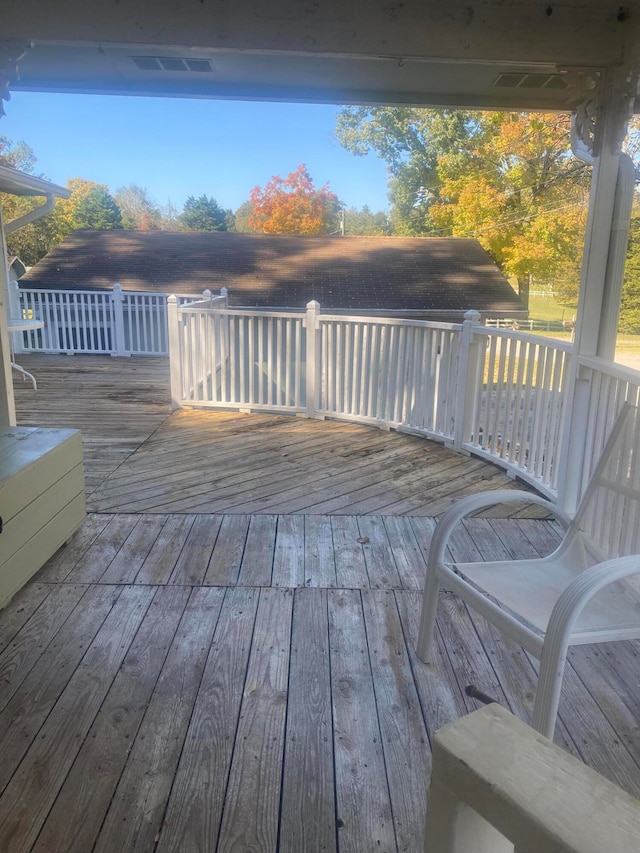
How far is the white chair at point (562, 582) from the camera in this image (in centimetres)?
156

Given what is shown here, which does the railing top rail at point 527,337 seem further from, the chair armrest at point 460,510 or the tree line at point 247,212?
the tree line at point 247,212

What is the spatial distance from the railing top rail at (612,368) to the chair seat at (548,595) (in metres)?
1.04

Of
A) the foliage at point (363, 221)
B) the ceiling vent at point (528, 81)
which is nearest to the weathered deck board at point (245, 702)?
the ceiling vent at point (528, 81)

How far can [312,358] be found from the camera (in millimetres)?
5875

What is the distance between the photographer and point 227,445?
5.11 m

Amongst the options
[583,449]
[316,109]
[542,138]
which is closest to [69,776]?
[583,449]

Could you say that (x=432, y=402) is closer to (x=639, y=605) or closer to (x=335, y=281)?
(x=639, y=605)

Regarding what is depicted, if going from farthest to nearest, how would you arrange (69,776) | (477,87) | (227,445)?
(227,445) < (477,87) < (69,776)

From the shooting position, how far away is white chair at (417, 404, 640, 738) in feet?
5.11

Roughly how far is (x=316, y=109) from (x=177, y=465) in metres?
27.2

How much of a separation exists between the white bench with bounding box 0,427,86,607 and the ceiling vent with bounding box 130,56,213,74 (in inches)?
84.3

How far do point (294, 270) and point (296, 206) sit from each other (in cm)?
1377

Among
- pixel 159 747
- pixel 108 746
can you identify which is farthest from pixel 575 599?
pixel 108 746

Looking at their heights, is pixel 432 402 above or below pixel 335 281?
below
